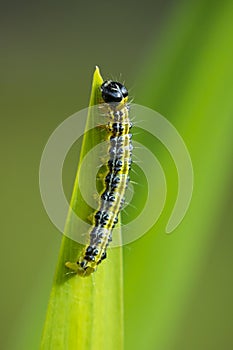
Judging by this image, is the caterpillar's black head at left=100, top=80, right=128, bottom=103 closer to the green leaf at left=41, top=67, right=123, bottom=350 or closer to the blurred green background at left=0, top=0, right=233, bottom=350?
the blurred green background at left=0, top=0, right=233, bottom=350

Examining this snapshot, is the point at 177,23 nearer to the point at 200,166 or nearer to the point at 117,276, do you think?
the point at 200,166

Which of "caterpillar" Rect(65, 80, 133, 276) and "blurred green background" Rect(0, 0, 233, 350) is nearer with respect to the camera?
"blurred green background" Rect(0, 0, 233, 350)

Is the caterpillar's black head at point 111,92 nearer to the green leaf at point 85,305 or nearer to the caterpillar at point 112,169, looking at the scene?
the caterpillar at point 112,169

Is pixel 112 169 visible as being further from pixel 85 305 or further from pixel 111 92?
pixel 85 305

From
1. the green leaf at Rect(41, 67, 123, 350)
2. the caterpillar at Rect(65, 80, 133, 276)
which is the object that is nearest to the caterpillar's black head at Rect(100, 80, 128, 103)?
the caterpillar at Rect(65, 80, 133, 276)

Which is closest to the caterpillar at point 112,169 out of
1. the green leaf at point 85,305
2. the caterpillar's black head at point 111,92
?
the caterpillar's black head at point 111,92
